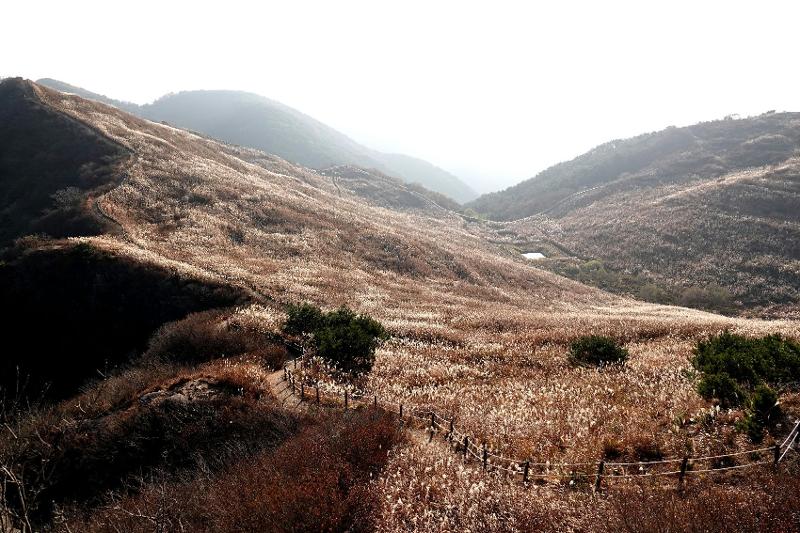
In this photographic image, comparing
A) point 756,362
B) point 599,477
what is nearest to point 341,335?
point 599,477

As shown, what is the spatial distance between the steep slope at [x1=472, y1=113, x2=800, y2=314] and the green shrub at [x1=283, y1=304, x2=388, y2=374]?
2281 inches

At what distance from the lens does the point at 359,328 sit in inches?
828

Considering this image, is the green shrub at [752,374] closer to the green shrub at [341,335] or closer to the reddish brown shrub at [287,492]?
the reddish brown shrub at [287,492]

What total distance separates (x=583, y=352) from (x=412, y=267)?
31641mm

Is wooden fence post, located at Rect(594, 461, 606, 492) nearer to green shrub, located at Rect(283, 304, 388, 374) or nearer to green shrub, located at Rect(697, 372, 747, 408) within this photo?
green shrub, located at Rect(697, 372, 747, 408)

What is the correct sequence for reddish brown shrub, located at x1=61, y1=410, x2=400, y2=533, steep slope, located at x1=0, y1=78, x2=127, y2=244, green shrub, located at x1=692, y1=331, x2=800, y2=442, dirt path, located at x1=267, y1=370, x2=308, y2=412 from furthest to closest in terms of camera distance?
steep slope, located at x1=0, y1=78, x2=127, y2=244 < dirt path, located at x1=267, y1=370, x2=308, y2=412 < green shrub, located at x1=692, y1=331, x2=800, y2=442 < reddish brown shrub, located at x1=61, y1=410, x2=400, y2=533

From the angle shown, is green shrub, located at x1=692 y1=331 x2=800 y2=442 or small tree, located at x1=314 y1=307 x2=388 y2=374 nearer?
green shrub, located at x1=692 y1=331 x2=800 y2=442

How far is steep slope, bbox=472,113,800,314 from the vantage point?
6662 centimetres

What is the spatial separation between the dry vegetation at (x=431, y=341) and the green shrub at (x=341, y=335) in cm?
105

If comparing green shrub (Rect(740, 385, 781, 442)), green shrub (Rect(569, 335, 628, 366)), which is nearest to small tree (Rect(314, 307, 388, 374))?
green shrub (Rect(569, 335, 628, 366))

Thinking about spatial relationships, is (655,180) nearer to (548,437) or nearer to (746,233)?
(746,233)

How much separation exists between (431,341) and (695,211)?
277 ft

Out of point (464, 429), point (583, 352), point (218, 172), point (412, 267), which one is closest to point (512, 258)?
point (412, 267)

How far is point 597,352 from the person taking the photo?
66.4 feet
